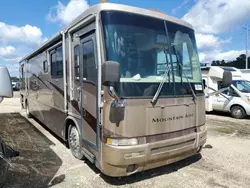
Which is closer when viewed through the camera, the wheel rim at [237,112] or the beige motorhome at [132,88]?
the beige motorhome at [132,88]

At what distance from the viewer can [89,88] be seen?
12.2 feet

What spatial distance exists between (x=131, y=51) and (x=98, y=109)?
1.02 meters

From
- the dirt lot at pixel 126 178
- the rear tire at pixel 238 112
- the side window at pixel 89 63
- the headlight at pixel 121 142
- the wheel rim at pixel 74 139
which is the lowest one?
the dirt lot at pixel 126 178

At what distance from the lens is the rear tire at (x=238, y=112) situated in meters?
10.1

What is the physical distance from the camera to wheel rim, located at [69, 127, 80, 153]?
4.38 meters

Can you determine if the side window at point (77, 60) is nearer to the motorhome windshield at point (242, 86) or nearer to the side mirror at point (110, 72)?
the side mirror at point (110, 72)

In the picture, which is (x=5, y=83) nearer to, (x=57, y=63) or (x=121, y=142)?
(x=121, y=142)

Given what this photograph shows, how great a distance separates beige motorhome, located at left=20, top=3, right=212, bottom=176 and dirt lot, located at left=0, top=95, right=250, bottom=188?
384 mm

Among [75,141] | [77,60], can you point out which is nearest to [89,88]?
[77,60]

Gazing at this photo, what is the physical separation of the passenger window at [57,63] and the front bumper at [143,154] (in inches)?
97.8

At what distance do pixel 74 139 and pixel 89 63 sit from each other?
5.54 ft

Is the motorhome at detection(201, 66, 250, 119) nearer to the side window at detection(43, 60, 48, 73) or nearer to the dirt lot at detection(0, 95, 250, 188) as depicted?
the dirt lot at detection(0, 95, 250, 188)

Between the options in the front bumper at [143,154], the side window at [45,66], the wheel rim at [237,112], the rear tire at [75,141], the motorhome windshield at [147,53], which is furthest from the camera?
the wheel rim at [237,112]

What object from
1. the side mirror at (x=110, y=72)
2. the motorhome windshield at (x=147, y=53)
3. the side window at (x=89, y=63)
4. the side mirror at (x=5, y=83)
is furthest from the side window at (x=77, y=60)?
the side mirror at (x=5, y=83)
